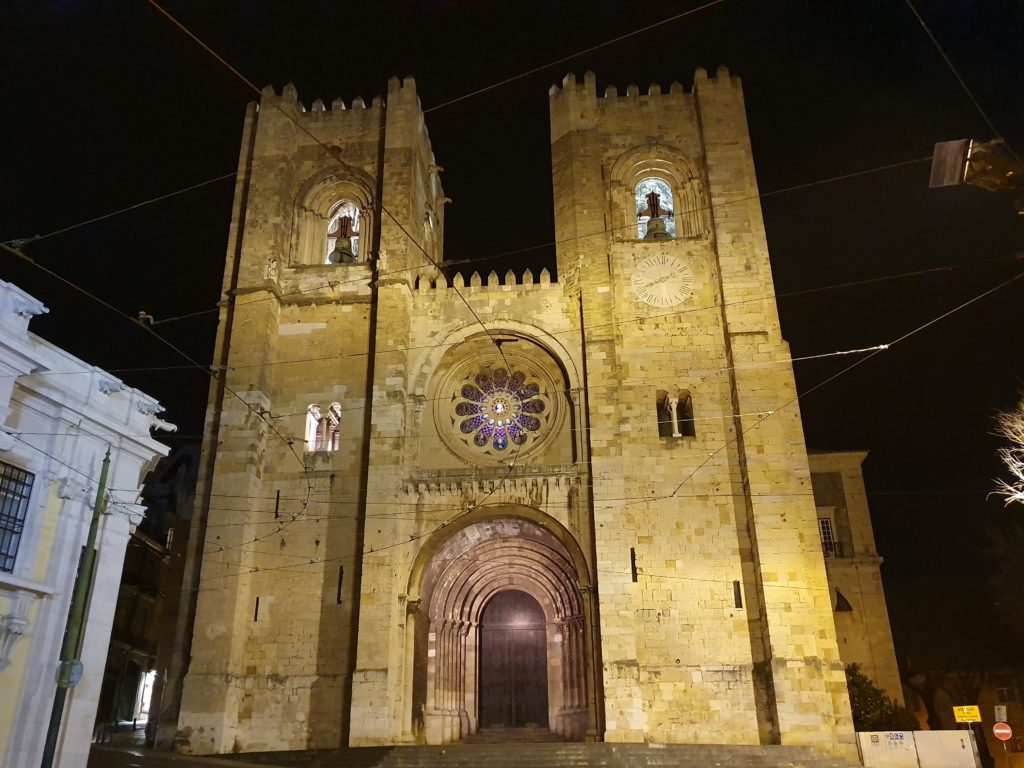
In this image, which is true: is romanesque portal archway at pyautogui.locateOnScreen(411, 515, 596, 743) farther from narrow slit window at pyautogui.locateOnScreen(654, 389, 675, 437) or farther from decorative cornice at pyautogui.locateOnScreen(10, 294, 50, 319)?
decorative cornice at pyautogui.locateOnScreen(10, 294, 50, 319)

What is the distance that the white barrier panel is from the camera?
48.0ft

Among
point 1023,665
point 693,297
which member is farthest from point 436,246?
point 1023,665

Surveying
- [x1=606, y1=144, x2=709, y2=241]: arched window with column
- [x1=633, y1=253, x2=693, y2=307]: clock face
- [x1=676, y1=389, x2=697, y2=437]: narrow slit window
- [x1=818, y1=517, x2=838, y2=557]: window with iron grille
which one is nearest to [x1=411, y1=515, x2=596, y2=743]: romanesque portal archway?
[x1=676, y1=389, x2=697, y2=437]: narrow slit window

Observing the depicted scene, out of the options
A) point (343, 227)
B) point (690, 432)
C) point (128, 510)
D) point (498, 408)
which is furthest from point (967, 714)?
point (343, 227)

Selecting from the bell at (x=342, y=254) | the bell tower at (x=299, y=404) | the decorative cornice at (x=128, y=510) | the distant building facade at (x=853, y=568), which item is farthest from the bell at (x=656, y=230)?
the decorative cornice at (x=128, y=510)

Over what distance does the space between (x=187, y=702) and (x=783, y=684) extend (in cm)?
1151

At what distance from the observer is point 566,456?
18.2 metres

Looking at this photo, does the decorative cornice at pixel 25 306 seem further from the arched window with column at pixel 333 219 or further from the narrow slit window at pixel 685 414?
the narrow slit window at pixel 685 414

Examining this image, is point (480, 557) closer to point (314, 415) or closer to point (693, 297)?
point (314, 415)

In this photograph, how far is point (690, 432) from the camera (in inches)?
701

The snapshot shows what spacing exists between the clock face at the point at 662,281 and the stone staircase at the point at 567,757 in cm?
952

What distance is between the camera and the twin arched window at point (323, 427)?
62.0 ft

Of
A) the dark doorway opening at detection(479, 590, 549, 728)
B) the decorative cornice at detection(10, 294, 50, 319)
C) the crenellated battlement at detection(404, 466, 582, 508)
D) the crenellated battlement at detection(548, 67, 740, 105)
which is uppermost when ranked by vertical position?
the crenellated battlement at detection(548, 67, 740, 105)

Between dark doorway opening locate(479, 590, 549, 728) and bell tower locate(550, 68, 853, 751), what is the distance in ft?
19.8
